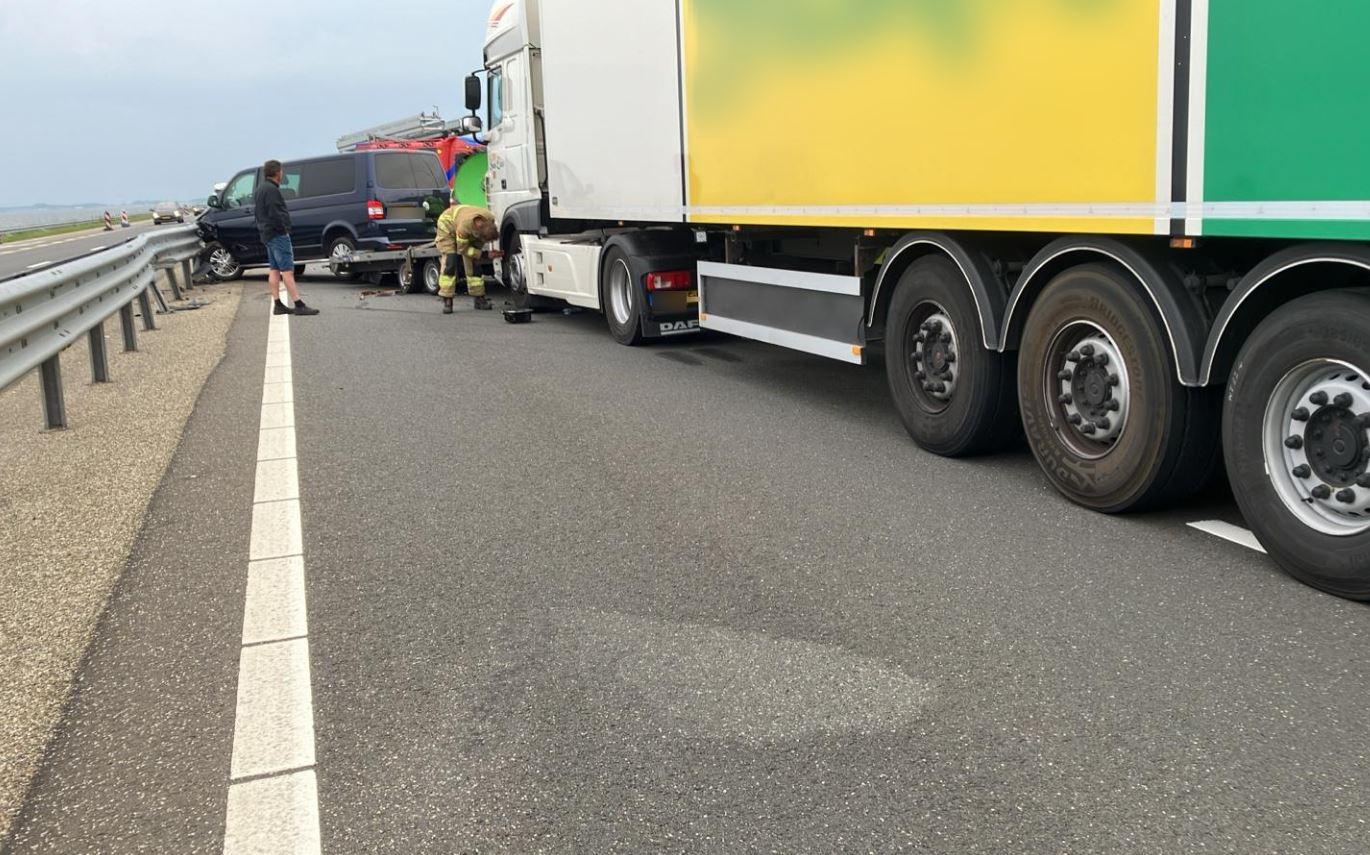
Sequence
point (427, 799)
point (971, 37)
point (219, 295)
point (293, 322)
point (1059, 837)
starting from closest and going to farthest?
point (1059, 837) → point (427, 799) → point (971, 37) → point (293, 322) → point (219, 295)

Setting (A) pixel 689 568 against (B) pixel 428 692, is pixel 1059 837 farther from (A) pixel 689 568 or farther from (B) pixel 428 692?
(A) pixel 689 568

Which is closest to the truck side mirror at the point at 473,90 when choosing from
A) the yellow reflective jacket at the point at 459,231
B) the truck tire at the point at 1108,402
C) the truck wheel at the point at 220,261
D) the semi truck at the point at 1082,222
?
the yellow reflective jacket at the point at 459,231

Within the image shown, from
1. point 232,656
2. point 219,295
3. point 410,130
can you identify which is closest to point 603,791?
point 232,656

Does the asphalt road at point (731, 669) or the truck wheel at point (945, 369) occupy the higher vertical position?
the truck wheel at point (945, 369)

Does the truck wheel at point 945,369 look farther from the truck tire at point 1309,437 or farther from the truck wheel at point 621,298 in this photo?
the truck wheel at point 621,298

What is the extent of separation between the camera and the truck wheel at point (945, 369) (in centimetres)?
597

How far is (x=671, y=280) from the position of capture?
10.6 metres

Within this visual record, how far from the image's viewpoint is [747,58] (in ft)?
25.1

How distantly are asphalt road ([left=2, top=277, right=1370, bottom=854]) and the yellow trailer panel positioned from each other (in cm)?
134

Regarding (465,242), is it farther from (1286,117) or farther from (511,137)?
(1286,117)

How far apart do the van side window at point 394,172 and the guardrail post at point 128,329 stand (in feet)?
26.1

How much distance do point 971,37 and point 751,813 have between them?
3.82 meters

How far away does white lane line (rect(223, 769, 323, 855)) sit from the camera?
272cm

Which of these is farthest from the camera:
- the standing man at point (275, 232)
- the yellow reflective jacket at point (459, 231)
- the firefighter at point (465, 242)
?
the yellow reflective jacket at point (459, 231)
